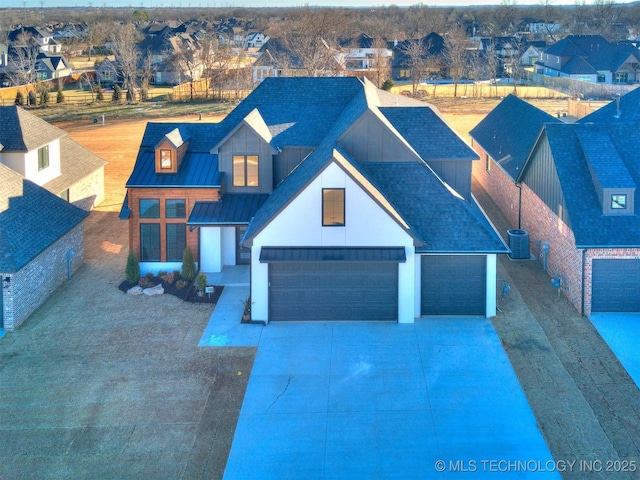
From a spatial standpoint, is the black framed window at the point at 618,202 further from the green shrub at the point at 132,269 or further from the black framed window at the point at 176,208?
the green shrub at the point at 132,269

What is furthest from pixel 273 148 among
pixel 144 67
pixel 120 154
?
pixel 144 67

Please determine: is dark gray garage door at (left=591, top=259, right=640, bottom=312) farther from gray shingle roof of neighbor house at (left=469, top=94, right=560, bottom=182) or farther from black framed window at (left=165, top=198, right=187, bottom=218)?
black framed window at (left=165, top=198, right=187, bottom=218)

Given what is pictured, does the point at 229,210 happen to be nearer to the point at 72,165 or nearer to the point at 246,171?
the point at 246,171

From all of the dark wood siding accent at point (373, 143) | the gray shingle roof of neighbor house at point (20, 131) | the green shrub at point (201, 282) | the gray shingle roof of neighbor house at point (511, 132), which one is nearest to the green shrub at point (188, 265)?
the green shrub at point (201, 282)

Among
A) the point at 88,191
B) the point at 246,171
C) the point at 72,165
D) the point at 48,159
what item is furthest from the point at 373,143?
the point at 88,191

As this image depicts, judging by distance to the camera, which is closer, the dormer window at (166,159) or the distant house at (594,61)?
the dormer window at (166,159)

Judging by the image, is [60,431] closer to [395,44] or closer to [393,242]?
[393,242]
